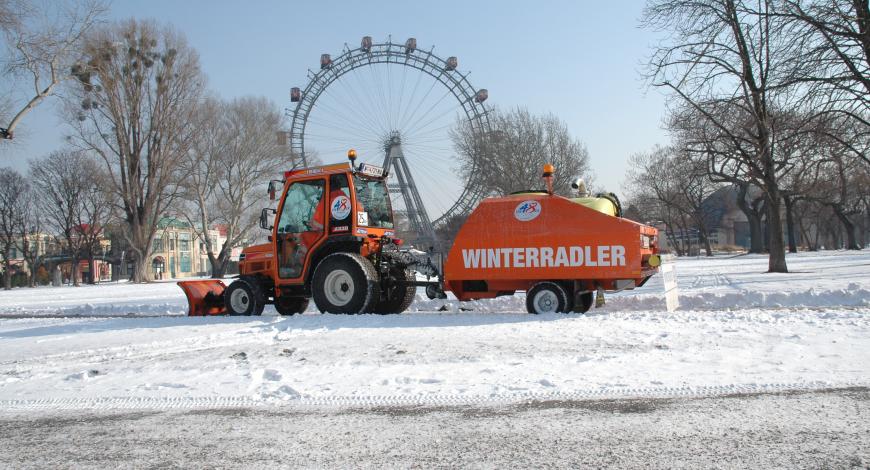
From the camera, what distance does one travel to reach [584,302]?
10766 millimetres

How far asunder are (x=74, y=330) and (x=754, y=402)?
970cm

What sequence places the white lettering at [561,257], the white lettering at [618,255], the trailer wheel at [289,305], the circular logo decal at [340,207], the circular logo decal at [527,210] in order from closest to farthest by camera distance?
1. the white lettering at [618,255]
2. the white lettering at [561,257]
3. the circular logo decal at [527,210]
4. the circular logo decal at [340,207]
5. the trailer wheel at [289,305]

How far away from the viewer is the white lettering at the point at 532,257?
10.2 m

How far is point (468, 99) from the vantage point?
160ft

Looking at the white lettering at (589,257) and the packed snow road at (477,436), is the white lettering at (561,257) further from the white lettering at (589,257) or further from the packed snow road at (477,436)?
the packed snow road at (477,436)

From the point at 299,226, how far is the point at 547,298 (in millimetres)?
4446

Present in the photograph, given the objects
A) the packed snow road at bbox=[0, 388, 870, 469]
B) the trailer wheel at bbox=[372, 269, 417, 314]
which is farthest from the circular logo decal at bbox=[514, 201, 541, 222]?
the packed snow road at bbox=[0, 388, 870, 469]

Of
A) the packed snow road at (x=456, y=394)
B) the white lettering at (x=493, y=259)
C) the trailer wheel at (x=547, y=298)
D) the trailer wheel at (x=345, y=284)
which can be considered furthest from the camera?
the trailer wheel at (x=345, y=284)

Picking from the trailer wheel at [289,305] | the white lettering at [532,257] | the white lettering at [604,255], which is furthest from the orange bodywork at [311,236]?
the white lettering at [604,255]

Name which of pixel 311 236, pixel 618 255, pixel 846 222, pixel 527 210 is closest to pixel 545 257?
pixel 527 210

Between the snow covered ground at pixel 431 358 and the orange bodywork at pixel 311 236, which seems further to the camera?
the orange bodywork at pixel 311 236

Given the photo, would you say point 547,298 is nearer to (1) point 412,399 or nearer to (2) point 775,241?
(1) point 412,399

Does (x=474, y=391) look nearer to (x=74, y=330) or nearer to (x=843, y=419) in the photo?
(x=843, y=419)

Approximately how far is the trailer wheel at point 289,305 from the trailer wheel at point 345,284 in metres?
1.48
